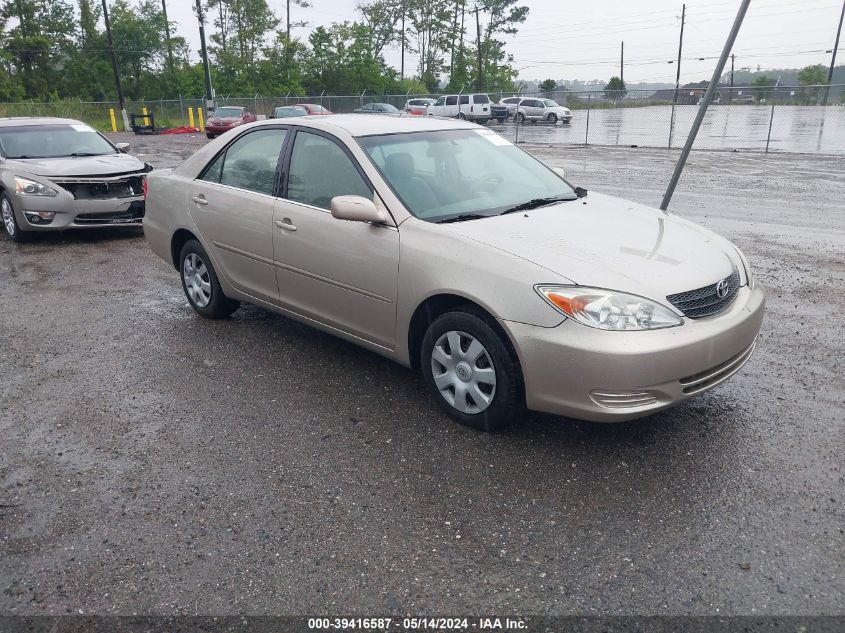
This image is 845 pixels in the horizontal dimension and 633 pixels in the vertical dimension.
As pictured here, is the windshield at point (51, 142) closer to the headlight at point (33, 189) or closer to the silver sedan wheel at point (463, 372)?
the headlight at point (33, 189)

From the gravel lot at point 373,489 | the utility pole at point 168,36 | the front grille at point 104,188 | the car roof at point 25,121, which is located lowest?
the gravel lot at point 373,489

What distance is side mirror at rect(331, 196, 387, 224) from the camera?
12.8 ft

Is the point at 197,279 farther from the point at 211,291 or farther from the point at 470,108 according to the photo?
the point at 470,108

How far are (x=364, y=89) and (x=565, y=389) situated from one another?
59806mm

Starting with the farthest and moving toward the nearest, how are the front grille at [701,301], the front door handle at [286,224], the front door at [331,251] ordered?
the front door handle at [286,224], the front door at [331,251], the front grille at [701,301]

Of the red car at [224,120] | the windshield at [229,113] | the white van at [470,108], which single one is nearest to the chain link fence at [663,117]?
the white van at [470,108]

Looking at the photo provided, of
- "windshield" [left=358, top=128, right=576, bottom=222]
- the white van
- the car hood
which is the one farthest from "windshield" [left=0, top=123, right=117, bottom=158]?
the white van

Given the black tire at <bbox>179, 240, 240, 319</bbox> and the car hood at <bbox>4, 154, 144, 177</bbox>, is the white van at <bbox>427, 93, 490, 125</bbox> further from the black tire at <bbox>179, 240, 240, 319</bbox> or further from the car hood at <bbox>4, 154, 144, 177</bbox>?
the black tire at <bbox>179, 240, 240, 319</bbox>

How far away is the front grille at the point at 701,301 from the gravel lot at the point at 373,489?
28.3 inches

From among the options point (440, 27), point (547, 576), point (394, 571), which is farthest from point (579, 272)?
point (440, 27)

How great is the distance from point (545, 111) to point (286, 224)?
35.9 meters

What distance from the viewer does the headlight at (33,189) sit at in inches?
338

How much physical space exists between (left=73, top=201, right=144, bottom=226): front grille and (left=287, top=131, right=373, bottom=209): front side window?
5.27 m

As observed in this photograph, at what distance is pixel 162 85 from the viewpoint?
58.8 meters
